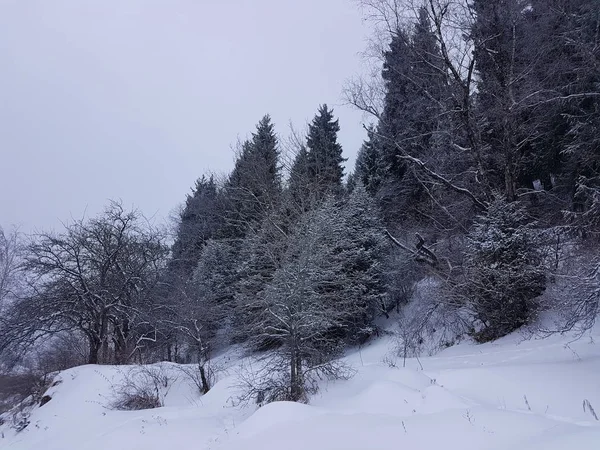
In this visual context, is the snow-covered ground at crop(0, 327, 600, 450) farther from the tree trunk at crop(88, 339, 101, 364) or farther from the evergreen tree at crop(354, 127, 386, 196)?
the evergreen tree at crop(354, 127, 386, 196)

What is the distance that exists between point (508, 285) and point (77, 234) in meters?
19.3

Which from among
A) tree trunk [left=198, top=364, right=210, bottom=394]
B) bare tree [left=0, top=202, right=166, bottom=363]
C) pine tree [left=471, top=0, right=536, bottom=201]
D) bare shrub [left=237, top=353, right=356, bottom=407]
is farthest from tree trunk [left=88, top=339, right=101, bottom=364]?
pine tree [left=471, top=0, right=536, bottom=201]

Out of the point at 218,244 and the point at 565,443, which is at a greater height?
the point at 218,244

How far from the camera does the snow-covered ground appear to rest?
15.3 ft

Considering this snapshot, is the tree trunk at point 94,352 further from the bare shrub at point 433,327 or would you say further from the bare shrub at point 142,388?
the bare shrub at point 433,327

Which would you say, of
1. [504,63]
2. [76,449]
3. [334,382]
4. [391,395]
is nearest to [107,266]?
[76,449]

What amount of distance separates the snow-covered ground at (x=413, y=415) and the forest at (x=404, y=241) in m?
0.81

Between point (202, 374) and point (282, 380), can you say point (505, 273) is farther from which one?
point (202, 374)

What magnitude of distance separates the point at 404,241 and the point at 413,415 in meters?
14.3

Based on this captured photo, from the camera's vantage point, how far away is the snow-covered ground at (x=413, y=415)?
4.67 m

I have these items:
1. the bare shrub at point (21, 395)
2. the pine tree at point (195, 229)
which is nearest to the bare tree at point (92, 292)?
A: the bare shrub at point (21, 395)

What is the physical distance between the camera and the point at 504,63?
14.0 meters

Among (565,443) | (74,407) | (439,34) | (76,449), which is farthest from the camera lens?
(439,34)

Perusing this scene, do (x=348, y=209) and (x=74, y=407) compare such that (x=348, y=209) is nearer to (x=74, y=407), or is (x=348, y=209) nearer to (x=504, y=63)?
(x=504, y=63)
